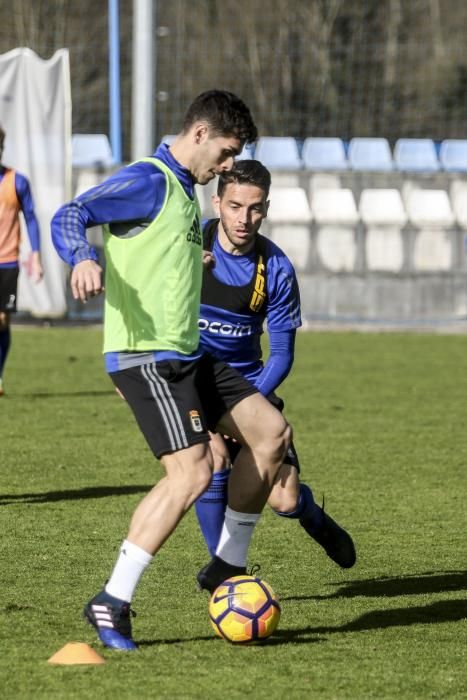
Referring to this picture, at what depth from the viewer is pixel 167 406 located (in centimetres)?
432

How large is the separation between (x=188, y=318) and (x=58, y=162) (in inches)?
569

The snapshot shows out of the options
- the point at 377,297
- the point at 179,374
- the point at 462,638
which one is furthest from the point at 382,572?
the point at 377,297

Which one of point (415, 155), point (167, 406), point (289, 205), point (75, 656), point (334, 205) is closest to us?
point (75, 656)

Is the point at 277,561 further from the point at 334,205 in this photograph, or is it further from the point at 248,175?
the point at 334,205

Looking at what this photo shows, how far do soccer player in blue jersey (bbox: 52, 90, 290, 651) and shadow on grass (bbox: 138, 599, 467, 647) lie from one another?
1.35 ft

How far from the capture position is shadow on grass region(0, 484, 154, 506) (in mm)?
7121

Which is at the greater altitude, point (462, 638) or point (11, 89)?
point (11, 89)

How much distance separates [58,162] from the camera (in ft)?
60.7

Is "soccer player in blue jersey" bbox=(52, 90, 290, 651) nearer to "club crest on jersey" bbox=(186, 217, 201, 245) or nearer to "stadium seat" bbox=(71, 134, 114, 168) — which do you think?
"club crest on jersey" bbox=(186, 217, 201, 245)

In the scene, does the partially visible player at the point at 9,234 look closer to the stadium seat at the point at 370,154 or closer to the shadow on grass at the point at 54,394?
the shadow on grass at the point at 54,394

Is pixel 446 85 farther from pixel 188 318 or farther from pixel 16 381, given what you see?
pixel 188 318

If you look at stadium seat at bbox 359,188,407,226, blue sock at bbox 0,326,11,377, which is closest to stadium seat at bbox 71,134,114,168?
stadium seat at bbox 359,188,407,226

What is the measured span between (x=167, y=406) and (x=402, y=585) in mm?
1629

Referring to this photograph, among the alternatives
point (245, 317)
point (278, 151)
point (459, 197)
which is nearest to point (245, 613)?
point (245, 317)
